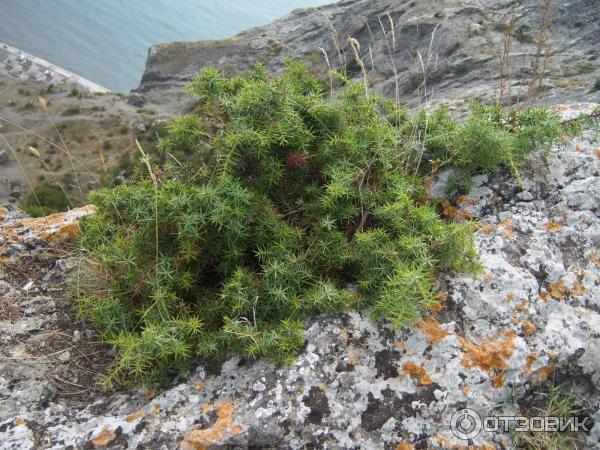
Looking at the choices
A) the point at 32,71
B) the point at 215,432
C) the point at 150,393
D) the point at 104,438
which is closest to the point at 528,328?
the point at 215,432

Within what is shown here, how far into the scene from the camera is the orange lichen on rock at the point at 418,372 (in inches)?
111

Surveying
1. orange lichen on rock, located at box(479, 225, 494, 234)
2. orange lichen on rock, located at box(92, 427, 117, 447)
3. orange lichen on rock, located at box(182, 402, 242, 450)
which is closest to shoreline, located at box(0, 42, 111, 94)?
orange lichen on rock, located at box(479, 225, 494, 234)

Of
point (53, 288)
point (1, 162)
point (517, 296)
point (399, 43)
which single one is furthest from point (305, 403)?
point (1, 162)

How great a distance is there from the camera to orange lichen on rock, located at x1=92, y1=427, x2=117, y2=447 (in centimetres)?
252

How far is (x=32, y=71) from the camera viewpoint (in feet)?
194

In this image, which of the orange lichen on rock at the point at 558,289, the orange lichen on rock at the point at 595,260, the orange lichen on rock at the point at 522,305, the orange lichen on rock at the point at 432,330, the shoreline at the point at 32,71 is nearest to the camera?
the orange lichen on rock at the point at 432,330

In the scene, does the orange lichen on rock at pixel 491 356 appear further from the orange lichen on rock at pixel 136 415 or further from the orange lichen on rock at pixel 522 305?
the orange lichen on rock at pixel 136 415

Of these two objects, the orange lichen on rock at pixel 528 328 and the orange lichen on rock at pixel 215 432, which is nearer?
the orange lichen on rock at pixel 215 432

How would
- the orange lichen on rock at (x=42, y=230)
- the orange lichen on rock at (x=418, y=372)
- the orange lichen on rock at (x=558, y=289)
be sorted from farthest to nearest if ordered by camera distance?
the orange lichen on rock at (x=42, y=230) < the orange lichen on rock at (x=558, y=289) < the orange lichen on rock at (x=418, y=372)

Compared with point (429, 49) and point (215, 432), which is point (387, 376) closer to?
point (215, 432)

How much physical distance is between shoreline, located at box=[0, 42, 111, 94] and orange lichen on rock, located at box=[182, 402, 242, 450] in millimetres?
59898

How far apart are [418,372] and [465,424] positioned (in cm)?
40

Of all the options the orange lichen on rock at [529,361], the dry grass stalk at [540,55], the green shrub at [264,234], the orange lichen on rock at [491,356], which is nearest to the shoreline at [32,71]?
the dry grass stalk at [540,55]

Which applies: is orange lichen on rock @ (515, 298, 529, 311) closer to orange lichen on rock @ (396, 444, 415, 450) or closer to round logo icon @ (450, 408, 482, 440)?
round logo icon @ (450, 408, 482, 440)
